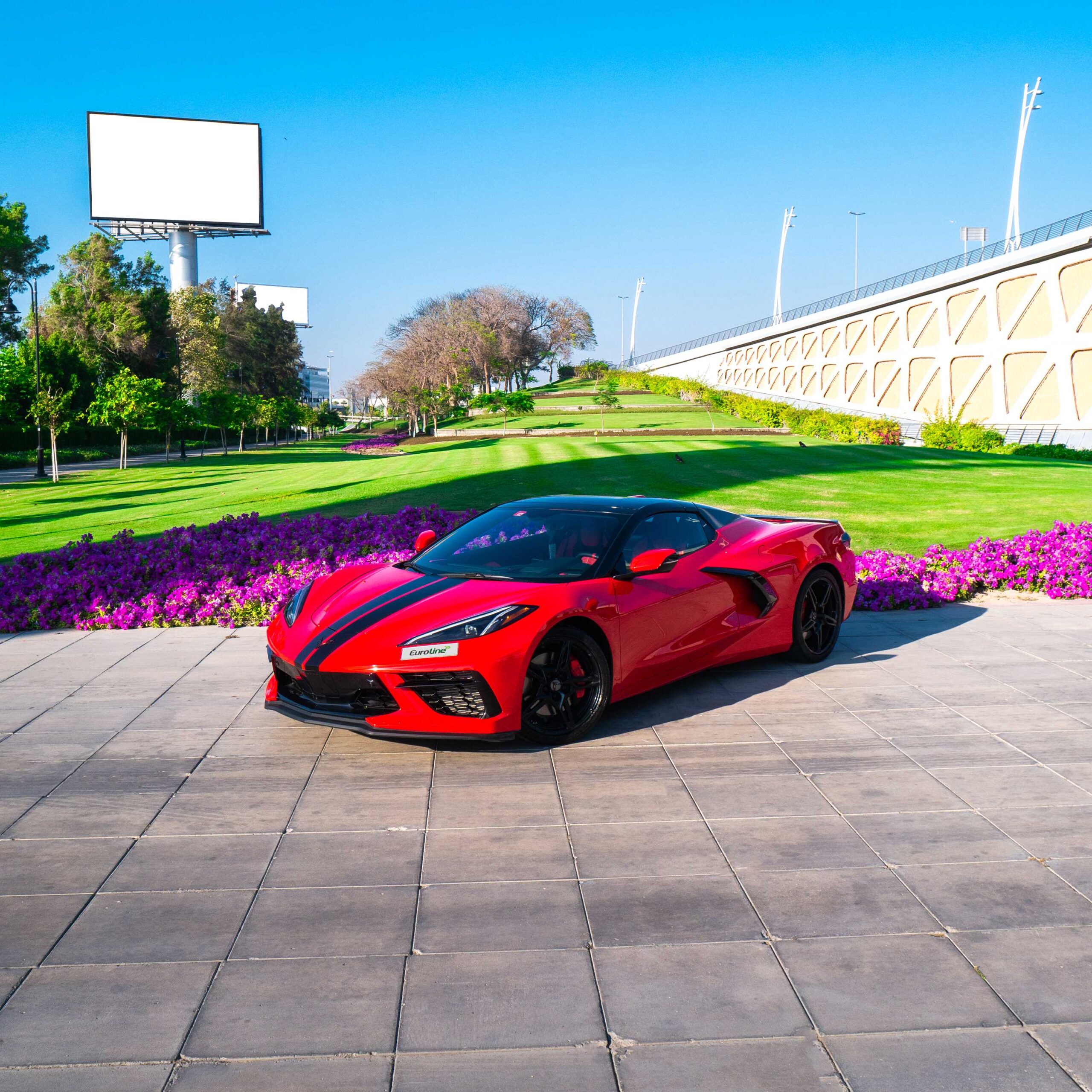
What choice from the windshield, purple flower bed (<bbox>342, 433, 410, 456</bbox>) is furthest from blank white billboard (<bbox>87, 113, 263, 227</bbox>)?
the windshield

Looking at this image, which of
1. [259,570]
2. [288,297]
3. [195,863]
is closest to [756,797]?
[195,863]

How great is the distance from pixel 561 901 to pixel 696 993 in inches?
29.7

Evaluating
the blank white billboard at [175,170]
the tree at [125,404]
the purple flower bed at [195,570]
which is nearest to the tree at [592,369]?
the blank white billboard at [175,170]

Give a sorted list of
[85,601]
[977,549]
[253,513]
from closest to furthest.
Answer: [85,601]
[977,549]
[253,513]

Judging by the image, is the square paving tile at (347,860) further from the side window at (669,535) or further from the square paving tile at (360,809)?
the side window at (669,535)

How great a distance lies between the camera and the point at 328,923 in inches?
136

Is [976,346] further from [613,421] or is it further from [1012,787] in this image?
[1012,787]

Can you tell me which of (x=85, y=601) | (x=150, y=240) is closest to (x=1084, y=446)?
(x=85, y=601)

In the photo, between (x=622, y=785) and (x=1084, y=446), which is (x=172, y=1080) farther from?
(x=1084, y=446)

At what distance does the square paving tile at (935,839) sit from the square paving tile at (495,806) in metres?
1.41

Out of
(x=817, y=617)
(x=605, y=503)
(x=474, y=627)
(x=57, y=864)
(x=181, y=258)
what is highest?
(x=181, y=258)

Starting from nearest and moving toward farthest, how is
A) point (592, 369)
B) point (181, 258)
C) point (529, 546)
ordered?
point (529, 546), point (181, 258), point (592, 369)

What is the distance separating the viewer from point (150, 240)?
79000mm

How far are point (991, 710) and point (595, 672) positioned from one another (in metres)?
2.64
